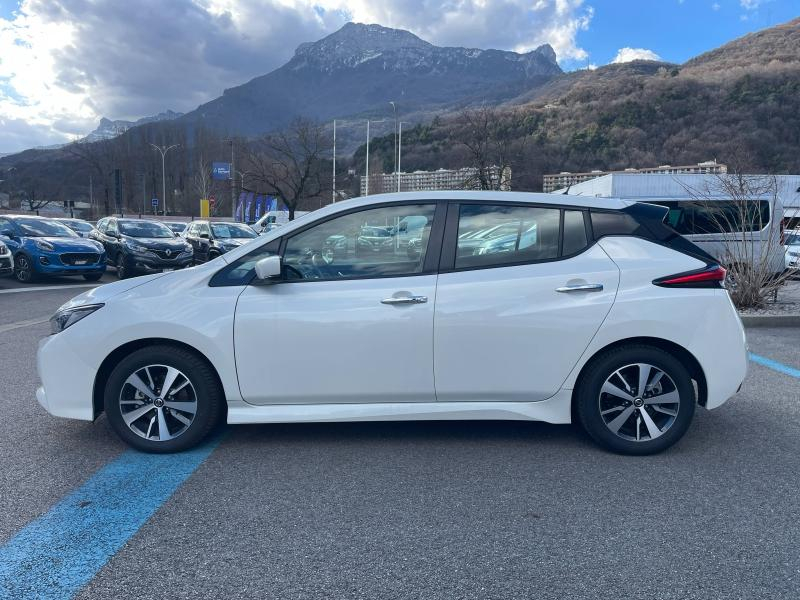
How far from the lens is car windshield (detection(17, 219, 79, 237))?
15.1 meters

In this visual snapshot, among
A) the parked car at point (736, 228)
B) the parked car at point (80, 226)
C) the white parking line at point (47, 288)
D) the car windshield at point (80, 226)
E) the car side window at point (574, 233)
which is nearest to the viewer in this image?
the car side window at point (574, 233)

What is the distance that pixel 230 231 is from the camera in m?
20.9

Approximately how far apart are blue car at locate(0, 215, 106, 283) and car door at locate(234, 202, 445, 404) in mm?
12839

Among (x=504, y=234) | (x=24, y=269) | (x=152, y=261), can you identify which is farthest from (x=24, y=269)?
(x=504, y=234)

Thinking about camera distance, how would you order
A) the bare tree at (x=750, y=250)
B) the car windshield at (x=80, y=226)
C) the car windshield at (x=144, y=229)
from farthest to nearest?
the car windshield at (x=80, y=226)
the car windshield at (x=144, y=229)
the bare tree at (x=750, y=250)

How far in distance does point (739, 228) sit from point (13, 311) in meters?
13.2

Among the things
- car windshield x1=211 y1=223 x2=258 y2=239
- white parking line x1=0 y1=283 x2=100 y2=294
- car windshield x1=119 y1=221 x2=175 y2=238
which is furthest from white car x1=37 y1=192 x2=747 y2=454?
car windshield x1=211 y1=223 x2=258 y2=239

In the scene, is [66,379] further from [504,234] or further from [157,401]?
[504,234]

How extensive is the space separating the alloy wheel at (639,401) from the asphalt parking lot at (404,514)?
0.66 ft

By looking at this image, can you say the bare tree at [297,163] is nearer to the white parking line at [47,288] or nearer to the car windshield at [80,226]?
the car windshield at [80,226]

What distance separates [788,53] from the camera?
9862cm

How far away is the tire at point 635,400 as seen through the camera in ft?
12.4

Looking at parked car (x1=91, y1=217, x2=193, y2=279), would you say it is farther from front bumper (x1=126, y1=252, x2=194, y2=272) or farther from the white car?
the white car

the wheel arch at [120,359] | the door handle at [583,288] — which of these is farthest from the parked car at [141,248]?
the door handle at [583,288]
